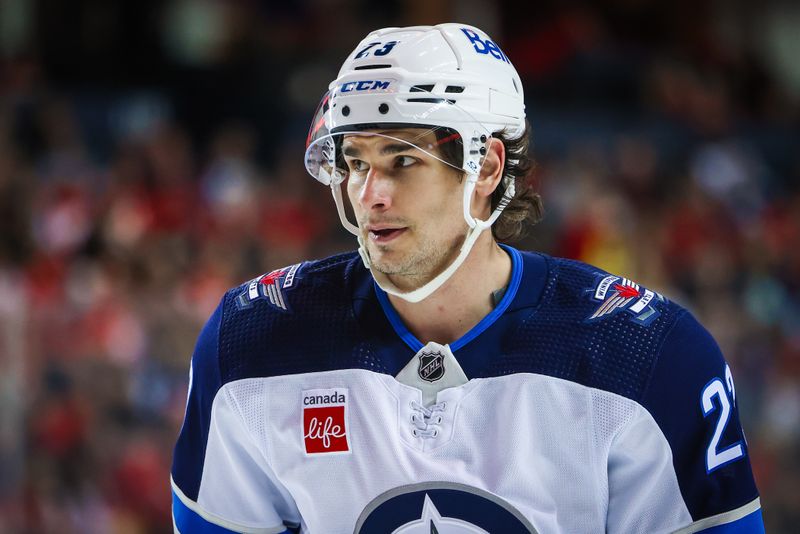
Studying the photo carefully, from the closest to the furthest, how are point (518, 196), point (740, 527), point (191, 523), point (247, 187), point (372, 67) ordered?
point (740, 527) < point (372, 67) < point (191, 523) < point (518, 196) < point (247, 187)

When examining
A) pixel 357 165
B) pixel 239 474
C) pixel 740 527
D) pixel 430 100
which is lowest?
pixel 740 527

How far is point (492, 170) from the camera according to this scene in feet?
7.22

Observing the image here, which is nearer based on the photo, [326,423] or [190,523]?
[326,423]

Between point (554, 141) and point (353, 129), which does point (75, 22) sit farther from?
point (353, 129)

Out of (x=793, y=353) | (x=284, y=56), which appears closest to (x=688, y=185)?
(x=793, y=353)

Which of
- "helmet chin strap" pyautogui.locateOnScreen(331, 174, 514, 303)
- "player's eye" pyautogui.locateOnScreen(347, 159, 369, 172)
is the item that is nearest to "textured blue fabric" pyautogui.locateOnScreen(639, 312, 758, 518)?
"helmet chin strap" pyautogui.locateOnScreen(331, 174, 514, 303)

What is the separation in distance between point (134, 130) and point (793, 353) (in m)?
3.76

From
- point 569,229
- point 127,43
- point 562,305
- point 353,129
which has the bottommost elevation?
point 569,229

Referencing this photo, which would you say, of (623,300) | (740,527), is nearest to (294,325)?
(623,300)

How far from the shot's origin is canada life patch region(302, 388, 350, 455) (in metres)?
2.10

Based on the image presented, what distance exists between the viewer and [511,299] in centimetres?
216

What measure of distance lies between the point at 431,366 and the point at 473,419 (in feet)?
0.41

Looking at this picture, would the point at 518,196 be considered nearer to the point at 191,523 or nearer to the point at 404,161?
the point at 404,161

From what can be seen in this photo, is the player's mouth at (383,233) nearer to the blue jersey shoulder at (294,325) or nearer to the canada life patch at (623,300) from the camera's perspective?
the blue jersey shoulder at (294,325)
